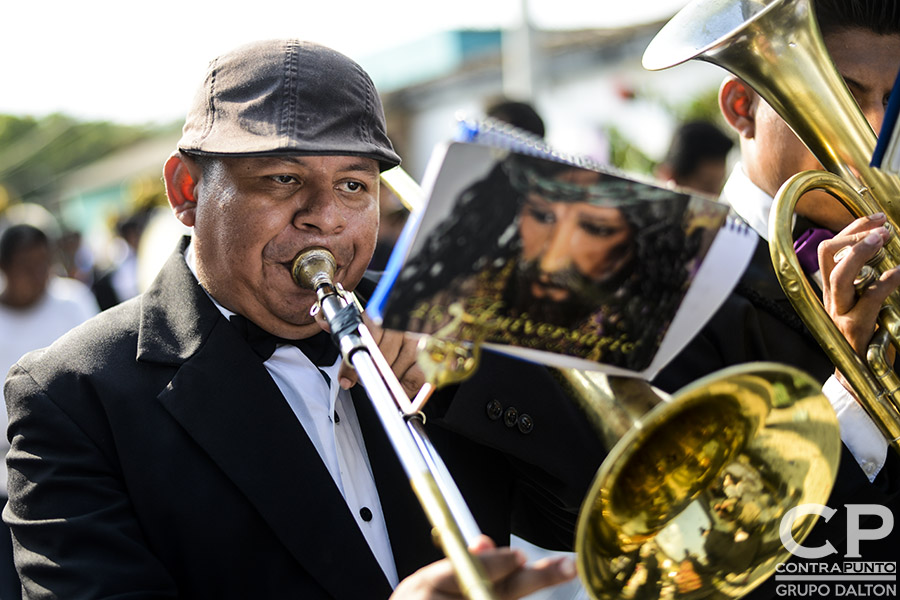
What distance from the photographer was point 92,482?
192cm

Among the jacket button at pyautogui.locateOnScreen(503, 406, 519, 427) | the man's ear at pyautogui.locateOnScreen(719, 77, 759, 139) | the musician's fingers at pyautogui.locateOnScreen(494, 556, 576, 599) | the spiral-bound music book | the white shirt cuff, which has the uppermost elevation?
the man's ear at pyautogui.locateOnScreen(719, 77, 759, 139)

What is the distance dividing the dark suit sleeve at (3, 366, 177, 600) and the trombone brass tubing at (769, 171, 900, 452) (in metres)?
1.40

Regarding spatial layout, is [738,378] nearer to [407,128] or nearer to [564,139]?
[564,139]

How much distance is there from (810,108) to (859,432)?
2.36 feet

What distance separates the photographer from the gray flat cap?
1.99m

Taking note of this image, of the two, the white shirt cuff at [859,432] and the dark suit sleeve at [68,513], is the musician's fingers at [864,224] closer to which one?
the white shirt cuff at [859,432]

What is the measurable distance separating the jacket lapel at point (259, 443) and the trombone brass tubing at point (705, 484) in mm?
546

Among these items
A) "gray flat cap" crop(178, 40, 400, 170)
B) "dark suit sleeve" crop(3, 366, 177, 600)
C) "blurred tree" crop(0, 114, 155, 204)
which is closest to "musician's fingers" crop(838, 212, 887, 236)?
"gray flat cap" crop(178, 40, 400, 170)

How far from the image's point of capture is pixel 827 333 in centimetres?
210

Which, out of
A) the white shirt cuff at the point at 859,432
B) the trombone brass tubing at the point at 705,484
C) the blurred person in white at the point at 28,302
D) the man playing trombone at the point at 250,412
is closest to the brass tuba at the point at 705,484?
the trombone brass tubing at the point at 705,484

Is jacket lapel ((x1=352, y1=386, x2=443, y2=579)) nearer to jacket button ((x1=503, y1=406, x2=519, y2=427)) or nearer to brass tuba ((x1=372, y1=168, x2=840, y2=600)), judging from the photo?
jacket button ((x1=503, y1=406, x2=519, y2=427))

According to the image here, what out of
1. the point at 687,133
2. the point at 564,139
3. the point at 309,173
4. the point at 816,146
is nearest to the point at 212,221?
the point at 309,173

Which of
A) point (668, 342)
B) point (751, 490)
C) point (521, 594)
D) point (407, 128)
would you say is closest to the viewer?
point (521, 594)

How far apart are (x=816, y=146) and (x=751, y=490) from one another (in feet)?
2.80
